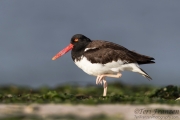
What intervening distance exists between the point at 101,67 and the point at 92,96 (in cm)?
108

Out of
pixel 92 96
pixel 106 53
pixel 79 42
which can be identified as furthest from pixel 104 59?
pixel 92 96

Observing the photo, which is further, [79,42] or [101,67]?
[79,42]

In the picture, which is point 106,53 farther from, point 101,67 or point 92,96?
point 92,96

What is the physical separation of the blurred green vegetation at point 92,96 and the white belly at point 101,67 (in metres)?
0.61

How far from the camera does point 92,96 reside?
460 inches

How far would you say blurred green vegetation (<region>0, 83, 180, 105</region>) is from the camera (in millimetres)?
10109

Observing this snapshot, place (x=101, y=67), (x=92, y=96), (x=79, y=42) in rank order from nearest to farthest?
(x=92, y=96) < (x=101, y=67) < (x=79, y=42)

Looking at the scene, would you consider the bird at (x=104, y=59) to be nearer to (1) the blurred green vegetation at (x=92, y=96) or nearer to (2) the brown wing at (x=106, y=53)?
(2) the brown wing at (x=106, y=53)

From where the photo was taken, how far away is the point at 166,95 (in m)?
12.5

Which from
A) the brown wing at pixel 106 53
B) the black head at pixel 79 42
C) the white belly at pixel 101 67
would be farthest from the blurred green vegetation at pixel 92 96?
the black head at pixel 79 42

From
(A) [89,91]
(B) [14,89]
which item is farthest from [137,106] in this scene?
(B) [14,89]

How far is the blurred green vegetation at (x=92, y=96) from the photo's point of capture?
10.1 meters

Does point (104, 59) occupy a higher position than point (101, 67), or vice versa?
point (104, 59)

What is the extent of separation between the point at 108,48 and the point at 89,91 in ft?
13.1
